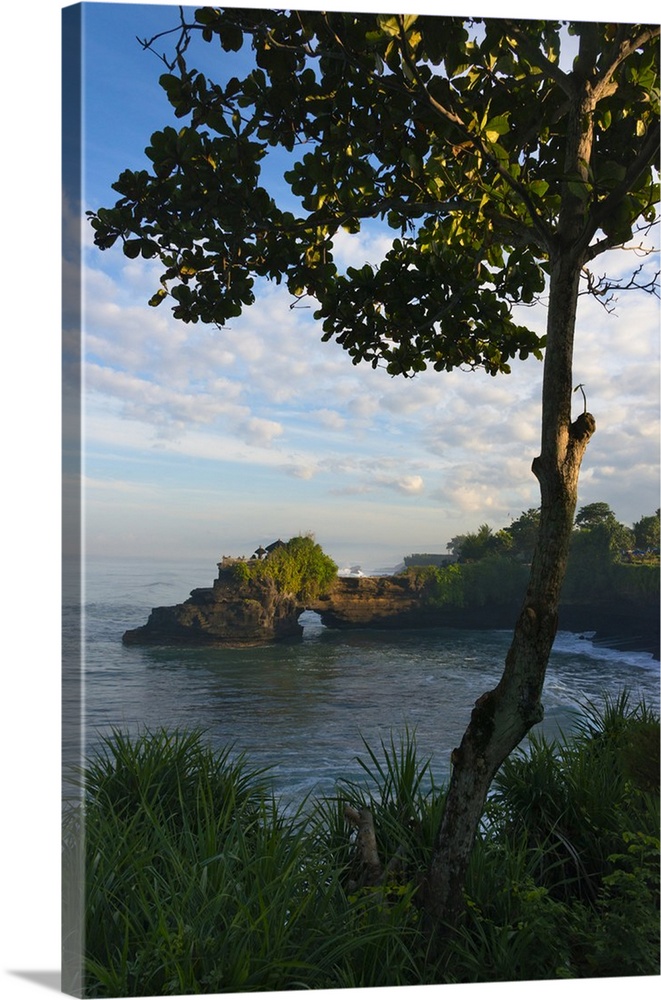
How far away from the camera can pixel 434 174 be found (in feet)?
11.9

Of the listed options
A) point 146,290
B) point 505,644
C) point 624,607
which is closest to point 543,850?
point 505,644

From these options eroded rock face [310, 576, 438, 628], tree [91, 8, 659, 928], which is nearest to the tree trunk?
tree [91, 8, 659, 928]

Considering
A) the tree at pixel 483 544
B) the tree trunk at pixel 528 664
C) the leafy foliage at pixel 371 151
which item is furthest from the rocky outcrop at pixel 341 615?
the leafy foliage at pixel 371 151

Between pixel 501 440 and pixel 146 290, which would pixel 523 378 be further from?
pixel 146 290

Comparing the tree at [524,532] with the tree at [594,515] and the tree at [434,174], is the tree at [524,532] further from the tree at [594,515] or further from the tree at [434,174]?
the tree at [434,174]

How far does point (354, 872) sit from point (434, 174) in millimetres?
2711

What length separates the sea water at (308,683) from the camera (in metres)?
3.72

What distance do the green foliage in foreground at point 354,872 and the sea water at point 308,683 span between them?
9 cm

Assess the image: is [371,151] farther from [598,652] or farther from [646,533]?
[598,652]

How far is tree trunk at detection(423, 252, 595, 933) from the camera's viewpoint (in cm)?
362

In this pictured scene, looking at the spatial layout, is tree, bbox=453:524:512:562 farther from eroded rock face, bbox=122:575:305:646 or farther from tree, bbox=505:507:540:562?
eroded rock face, bbox=122:575:305:646

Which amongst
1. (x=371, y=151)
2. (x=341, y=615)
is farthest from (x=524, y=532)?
(x=371, y=151)

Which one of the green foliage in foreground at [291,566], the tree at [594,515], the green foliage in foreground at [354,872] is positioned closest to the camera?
the green foliage in foreground at [354,872]
